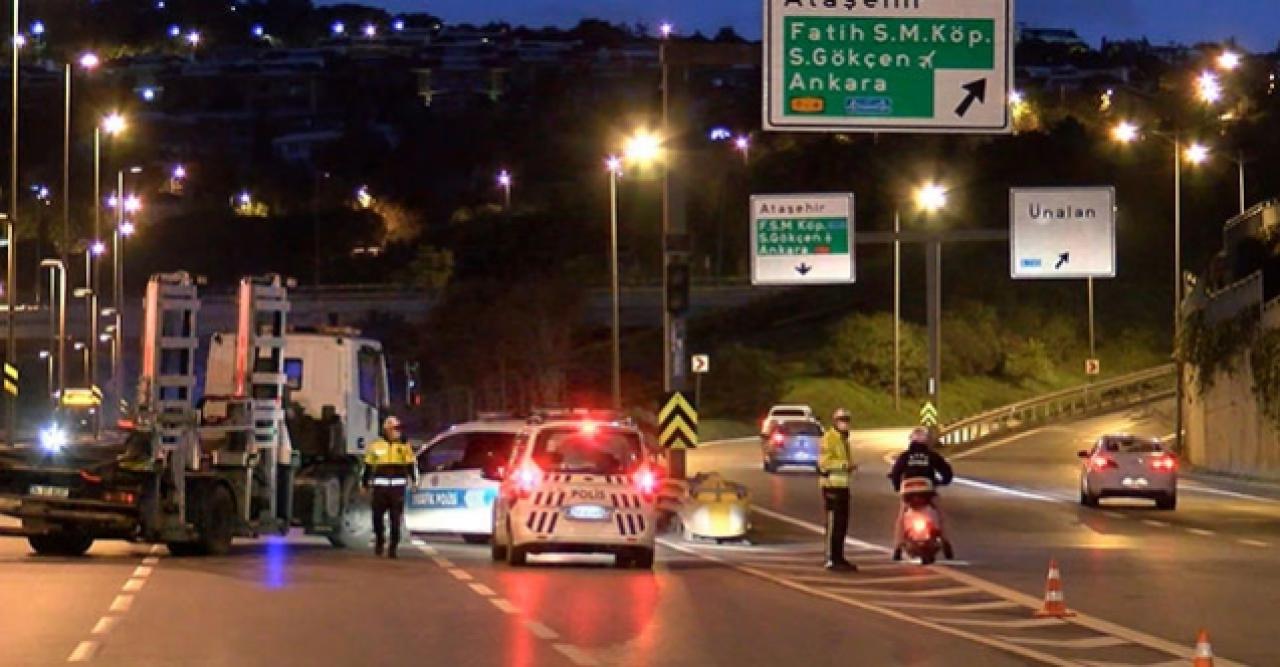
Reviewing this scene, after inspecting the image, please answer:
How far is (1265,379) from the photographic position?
54.4 m

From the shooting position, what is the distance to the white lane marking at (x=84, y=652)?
51.2 ft

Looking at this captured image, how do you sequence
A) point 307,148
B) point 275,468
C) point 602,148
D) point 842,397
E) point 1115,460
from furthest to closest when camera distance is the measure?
point 307,148
point 602,148
point 842,397
point 1115,460
point 275,468

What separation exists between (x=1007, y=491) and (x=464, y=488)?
77.9ft

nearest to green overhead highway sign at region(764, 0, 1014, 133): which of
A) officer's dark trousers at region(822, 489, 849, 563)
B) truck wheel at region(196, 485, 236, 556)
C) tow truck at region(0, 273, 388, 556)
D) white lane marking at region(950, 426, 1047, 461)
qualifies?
officer's dark trousers at region(822, 489, 849, 563)

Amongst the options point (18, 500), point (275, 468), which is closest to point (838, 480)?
point (275, 468)

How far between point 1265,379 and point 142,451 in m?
35.7

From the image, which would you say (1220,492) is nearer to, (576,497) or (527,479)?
(576,497)

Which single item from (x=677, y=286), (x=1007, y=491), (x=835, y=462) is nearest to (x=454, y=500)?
(x=835, y=462)

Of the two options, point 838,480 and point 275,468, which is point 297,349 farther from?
point 838,480

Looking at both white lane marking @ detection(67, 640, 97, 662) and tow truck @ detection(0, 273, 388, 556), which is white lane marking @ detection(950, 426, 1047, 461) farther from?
white lane marking @ detection(67, 640, 97, 662)

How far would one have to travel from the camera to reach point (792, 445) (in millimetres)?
59375

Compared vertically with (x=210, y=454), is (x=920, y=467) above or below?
below

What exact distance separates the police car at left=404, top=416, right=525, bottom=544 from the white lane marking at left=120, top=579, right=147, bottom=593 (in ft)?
20.5

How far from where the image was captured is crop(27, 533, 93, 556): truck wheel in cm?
2633
